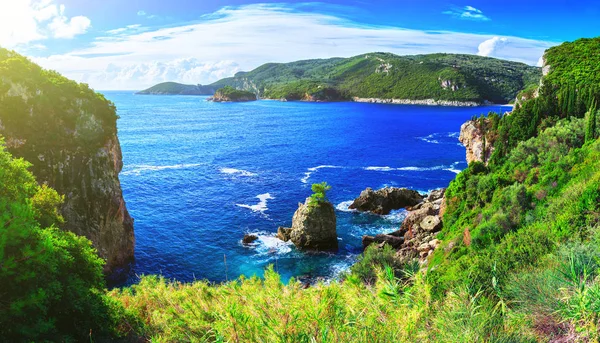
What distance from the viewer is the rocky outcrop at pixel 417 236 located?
42.4m

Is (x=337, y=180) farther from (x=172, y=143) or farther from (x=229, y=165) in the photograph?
(x=172, y=143)

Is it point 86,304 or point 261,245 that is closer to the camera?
point 86,304

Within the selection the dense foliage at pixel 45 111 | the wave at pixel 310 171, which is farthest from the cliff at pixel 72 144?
the wave at pixel 310 171

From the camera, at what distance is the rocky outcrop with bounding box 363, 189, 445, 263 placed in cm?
4241

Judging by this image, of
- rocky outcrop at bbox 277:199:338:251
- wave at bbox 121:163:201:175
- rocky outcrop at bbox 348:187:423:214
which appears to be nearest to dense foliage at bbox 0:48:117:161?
rocky outcrop at bbox 277:199:338:251

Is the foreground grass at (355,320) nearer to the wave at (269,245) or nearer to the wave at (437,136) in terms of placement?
the wave at (269,245)

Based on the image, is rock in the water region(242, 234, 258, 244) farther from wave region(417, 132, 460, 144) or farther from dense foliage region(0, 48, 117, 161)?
wave region(417, 132, 460, 144)

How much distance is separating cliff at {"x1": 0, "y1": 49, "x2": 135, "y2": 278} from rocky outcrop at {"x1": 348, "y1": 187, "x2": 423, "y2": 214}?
3494cm

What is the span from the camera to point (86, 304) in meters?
16.4

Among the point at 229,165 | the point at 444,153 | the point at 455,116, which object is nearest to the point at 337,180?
the point at 229,165

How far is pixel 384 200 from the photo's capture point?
60.8 metres

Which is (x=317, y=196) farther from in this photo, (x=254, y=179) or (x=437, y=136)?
(x=437, y=136)

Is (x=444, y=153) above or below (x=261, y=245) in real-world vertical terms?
above

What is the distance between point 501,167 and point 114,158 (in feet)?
170
